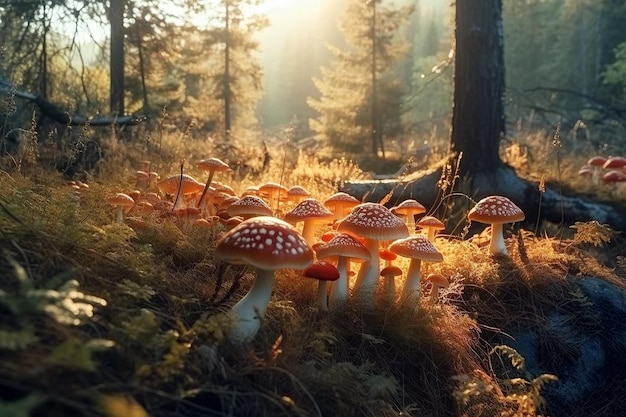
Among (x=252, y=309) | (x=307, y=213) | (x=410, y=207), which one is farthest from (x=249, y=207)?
(x=410, y=207)

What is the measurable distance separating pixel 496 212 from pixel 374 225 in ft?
5.82

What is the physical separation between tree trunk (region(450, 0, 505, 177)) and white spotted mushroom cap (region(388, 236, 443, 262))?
3.82 metres

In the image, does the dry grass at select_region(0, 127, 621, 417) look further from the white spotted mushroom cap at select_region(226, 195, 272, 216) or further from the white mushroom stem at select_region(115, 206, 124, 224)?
the white spotted mushroom cap at select_region(226, 195, 272, 216)

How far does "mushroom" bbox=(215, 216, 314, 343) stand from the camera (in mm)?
2635

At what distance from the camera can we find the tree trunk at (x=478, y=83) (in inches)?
281

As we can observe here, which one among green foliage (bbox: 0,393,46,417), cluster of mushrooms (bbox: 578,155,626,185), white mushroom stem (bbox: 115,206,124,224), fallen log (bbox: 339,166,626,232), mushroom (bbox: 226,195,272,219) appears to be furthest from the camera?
cluster of mushrooms (bbox: 578,155,626,185)

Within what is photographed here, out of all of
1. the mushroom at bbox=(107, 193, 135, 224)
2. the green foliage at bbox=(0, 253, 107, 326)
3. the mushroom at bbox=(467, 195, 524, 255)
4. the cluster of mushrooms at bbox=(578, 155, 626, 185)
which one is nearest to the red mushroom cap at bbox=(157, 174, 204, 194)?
the mushroom at bbox=(107, 193, 135, 224)

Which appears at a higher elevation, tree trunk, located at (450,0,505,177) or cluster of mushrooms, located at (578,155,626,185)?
tree trunk, located at (450,0,505,177)

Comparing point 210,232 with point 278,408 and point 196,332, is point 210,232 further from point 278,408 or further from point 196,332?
point 278,408

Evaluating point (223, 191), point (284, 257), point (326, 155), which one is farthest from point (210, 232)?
point (326, 155)

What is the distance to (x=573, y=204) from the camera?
23.7 ft

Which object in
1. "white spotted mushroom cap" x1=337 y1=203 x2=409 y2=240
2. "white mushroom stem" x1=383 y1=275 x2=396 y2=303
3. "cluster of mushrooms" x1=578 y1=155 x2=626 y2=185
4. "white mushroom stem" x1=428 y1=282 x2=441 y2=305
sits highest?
"cluster of mushrooms" x1=578 y1=155 x2=626 y2=185

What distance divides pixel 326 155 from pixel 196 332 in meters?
18.1

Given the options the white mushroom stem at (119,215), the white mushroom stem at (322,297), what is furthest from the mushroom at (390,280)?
the white mushroom stem at (119,215)
